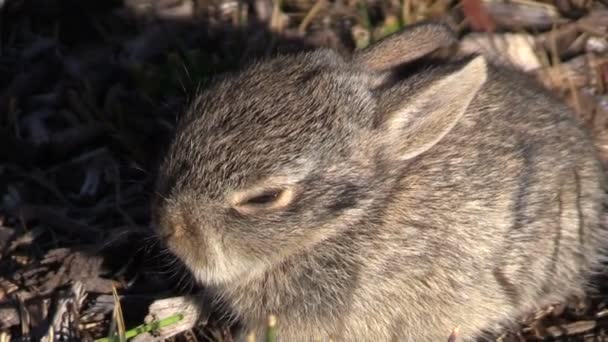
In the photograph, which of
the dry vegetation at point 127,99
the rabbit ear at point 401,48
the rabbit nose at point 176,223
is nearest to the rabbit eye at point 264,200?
the rabbit nose at point 176,223

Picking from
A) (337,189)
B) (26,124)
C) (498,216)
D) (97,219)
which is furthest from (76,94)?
(498,216)

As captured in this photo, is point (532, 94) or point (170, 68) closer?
point (532, 94)

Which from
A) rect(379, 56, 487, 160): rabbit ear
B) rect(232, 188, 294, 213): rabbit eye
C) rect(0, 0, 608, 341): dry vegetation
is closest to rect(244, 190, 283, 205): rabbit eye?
rect(232, 188, 294, 213): rabbit eye

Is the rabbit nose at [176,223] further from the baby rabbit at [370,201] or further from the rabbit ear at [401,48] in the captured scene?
the rabbit ear at [401,48]

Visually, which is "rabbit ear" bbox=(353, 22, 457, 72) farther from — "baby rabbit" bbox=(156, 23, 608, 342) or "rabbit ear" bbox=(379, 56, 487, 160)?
"rabbit ear" bbox=(379, 56, 487, 160)

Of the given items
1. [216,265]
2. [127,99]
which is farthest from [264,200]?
[127,99]

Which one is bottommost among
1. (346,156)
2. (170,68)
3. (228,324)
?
(228,324)

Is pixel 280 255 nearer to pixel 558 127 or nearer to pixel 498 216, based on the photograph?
pixel 498 216
